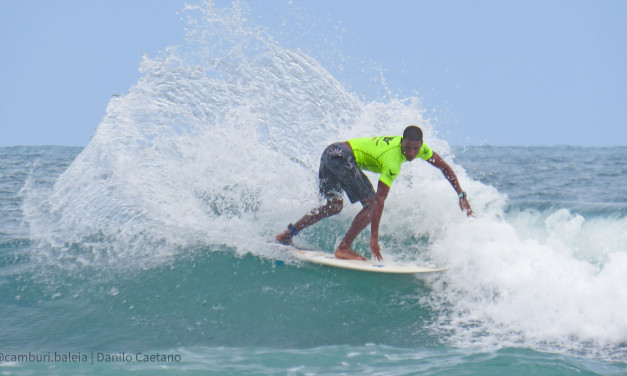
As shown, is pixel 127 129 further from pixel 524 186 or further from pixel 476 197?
pixel 524 186

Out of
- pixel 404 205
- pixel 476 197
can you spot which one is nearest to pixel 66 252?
pixel 404 205

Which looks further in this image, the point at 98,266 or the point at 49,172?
the point at 49,172

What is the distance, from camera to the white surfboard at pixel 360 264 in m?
5.98

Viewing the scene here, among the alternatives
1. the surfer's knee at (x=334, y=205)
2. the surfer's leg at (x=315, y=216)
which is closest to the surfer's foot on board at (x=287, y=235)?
the surfer's leg at (x=315, y=216)

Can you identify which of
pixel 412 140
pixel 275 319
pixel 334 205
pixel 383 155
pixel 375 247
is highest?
pixel 412 140

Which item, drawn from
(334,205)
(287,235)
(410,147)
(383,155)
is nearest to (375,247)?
(334,205)

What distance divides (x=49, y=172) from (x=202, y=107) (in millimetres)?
10767

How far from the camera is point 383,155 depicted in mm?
6078

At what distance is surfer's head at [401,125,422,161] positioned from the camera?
5.79 metres

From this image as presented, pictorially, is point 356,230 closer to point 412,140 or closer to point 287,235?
point 287,235

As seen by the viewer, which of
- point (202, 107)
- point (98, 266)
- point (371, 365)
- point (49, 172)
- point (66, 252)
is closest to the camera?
point (371, 365)

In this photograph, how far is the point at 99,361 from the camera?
4.75 m

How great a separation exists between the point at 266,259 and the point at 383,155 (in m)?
1.83

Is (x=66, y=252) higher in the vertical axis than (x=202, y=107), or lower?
lower
